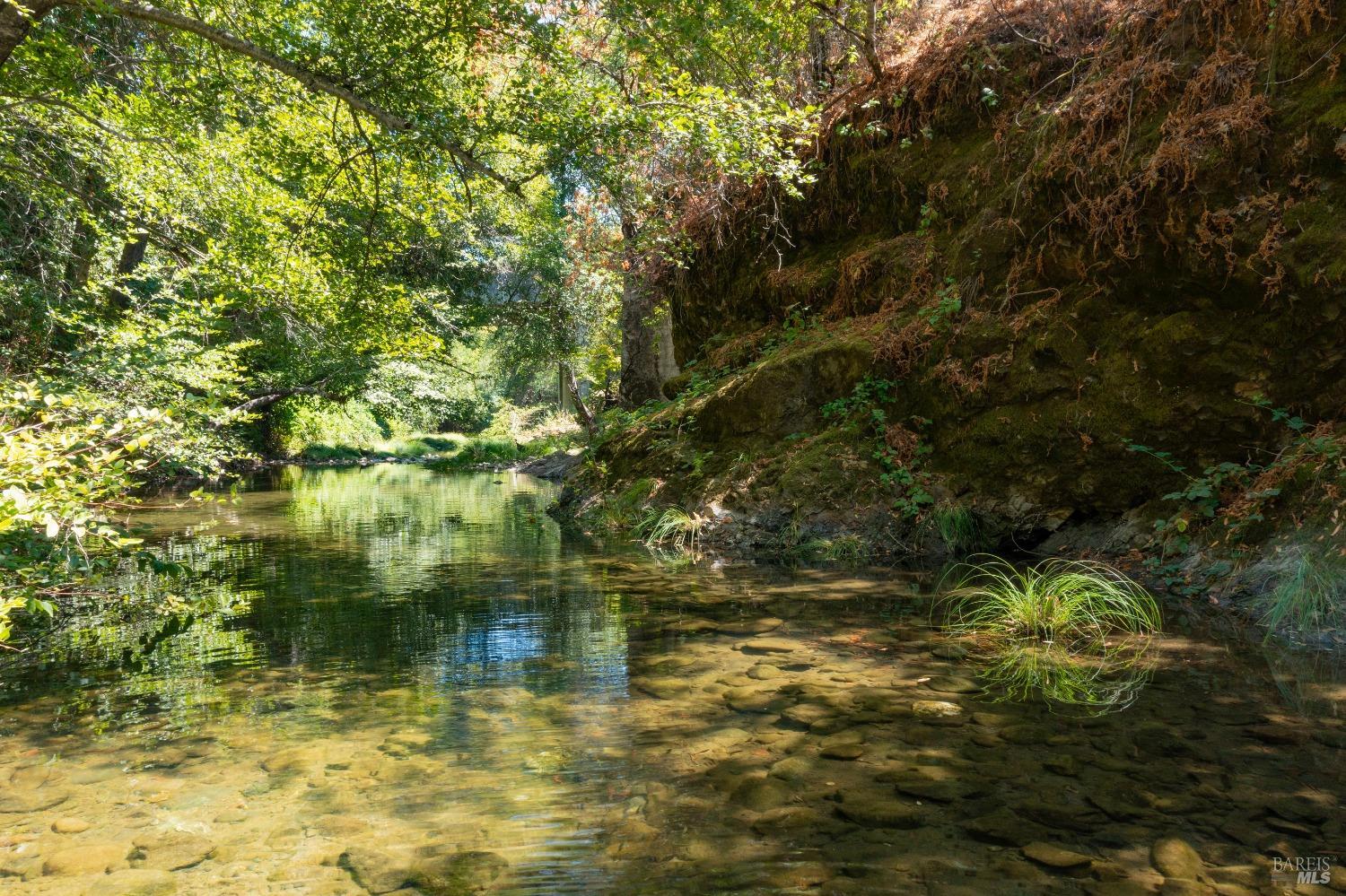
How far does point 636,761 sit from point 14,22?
6.94m

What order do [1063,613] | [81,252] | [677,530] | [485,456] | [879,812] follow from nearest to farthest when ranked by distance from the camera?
[879,812] → [1063,613] → [677,530] → [81,252] → [485,456]

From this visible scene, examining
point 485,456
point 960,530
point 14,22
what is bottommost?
point 960,530

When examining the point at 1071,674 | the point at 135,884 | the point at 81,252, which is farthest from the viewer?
the point at 81,252

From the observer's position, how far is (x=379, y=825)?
2.91 metres

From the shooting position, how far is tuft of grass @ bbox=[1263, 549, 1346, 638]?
511cm

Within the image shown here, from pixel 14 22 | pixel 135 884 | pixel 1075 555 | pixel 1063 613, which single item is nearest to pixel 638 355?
pixel 1075 555

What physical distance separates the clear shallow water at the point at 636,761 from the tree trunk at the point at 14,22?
435cm

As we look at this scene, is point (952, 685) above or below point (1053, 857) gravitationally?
above

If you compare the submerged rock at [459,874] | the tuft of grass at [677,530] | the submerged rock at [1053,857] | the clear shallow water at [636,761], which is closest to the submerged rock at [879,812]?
the clear shallow water at [636,761]

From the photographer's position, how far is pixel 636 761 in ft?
11.3

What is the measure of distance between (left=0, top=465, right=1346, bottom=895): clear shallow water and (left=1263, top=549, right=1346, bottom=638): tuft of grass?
0.76m

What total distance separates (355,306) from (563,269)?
15.6 meters

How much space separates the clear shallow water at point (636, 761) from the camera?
8.56 ft

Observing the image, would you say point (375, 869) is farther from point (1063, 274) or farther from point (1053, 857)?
point (1063, 274)
